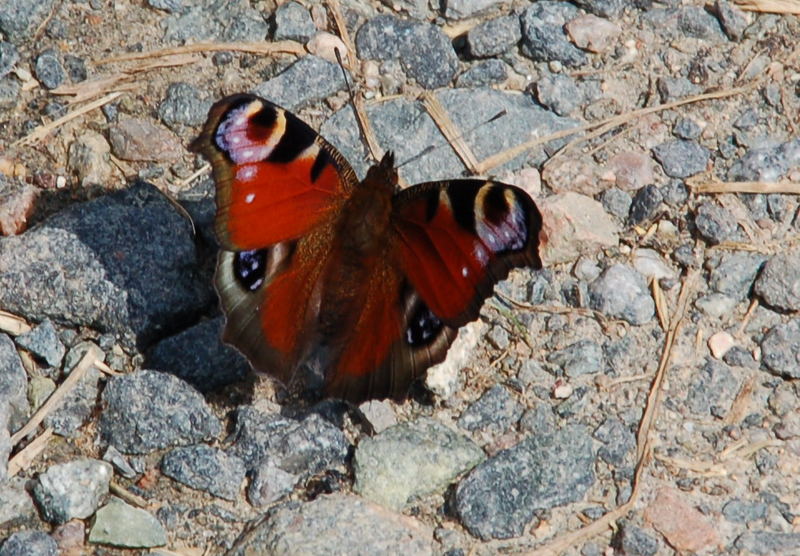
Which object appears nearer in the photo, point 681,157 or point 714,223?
point 714,223

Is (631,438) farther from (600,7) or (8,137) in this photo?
(8,137)

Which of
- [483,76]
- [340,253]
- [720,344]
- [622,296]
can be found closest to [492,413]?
[622,296]

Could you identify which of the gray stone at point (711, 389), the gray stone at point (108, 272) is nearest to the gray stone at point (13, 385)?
the gray stone at point (108, 272)

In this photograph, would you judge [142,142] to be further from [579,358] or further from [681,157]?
[681,157]

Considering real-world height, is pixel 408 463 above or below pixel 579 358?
above

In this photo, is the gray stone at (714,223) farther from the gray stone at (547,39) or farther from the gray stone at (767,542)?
the gray stone at (767,542)

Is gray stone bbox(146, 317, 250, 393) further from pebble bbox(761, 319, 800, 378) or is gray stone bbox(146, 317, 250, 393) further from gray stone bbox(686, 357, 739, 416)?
pebble bbox(761, 319, 800, 378)

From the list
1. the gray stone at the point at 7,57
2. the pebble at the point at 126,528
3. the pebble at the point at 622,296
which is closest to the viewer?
the pebble at the point at 126,528

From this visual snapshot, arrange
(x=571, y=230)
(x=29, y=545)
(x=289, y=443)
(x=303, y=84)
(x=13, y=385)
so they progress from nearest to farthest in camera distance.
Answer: (x=29, y=545), (x=289, y=443), (x=13, y=385), (x=571, y=230), (x=303, y=84)
